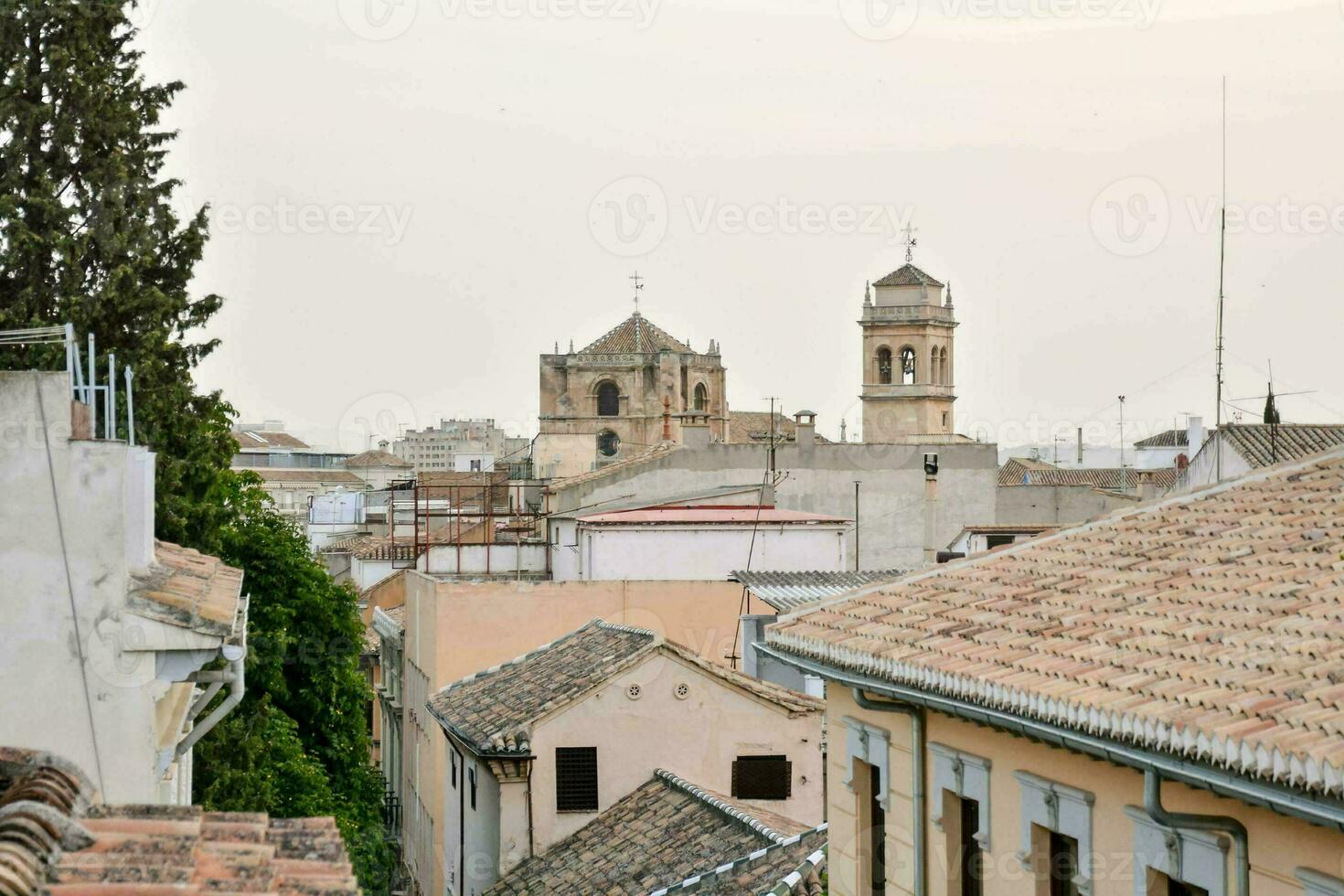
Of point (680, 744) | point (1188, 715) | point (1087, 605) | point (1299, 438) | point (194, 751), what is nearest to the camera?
point (1188, 715)

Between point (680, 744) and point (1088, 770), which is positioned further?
point (680, 744)

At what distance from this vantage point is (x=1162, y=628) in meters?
8.96

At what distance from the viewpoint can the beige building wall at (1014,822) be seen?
7285 mm

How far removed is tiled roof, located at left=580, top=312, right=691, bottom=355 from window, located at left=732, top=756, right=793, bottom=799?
375 feet

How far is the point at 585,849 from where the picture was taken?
1984 cm

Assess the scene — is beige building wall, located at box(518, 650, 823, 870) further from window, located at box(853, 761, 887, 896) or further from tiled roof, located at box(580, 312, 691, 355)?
tiled roof, located at box(580, 312, 691, 355)

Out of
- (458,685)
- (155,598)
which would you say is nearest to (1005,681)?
(155,598)

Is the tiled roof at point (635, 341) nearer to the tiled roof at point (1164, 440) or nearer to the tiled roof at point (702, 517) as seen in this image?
the tiled roof at point (1164, 440)

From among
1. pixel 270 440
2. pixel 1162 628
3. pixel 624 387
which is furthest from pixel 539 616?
pixel 270 440

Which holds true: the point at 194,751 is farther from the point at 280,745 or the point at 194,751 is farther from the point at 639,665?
the point at 639,665

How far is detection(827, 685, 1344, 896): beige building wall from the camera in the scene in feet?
23.9

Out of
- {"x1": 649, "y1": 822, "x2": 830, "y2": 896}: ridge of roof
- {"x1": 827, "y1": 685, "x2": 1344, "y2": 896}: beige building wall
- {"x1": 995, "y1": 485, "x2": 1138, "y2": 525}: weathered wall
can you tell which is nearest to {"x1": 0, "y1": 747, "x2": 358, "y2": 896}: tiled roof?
{"x1": 827, "y1": 685, "x2": 1344, "y2": 896}: beige building wall

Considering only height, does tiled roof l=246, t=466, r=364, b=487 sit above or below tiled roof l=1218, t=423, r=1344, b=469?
below

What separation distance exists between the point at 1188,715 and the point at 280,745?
960 inches
